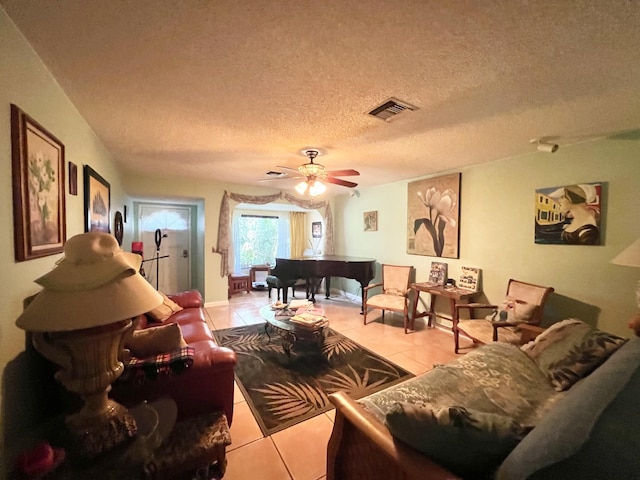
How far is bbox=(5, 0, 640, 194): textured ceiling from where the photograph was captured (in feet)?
3.59

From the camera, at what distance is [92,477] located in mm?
1059

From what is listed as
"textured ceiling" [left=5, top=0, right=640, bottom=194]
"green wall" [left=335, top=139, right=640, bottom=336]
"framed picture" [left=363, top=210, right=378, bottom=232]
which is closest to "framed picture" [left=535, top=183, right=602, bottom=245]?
"green wall" [left=335, top=139, right=640, bottom=336]

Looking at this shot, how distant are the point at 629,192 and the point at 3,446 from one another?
4521mm

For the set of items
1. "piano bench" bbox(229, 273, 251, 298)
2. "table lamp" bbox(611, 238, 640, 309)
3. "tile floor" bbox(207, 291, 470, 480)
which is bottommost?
"tile floor" bbox(207, 291, 470, 480)

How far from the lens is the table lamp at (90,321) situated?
1023 mm

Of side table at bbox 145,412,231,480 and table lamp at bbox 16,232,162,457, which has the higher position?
table lamp at bbox 16,232,162,457

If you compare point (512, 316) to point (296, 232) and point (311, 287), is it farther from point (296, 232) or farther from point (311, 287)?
point (296, 232)

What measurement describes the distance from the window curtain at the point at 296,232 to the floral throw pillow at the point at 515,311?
524cm

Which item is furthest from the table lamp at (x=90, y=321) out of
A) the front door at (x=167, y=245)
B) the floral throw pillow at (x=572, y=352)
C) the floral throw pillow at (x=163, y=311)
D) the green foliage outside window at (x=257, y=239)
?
the green foliage outside window at (x=257, y=239)

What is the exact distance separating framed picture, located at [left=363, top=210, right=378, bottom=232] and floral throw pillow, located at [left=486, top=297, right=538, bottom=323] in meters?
2.61

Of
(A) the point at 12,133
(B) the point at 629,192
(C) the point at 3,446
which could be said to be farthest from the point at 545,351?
(A) the point at 12,133

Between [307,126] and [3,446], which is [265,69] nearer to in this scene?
[307,126]

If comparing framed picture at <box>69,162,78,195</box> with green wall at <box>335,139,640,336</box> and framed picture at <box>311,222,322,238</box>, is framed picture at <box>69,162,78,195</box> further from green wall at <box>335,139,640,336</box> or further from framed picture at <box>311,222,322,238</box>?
framed picture at <box>311,222,322,238</box>

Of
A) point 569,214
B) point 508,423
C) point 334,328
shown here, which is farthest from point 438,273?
point 508,423
